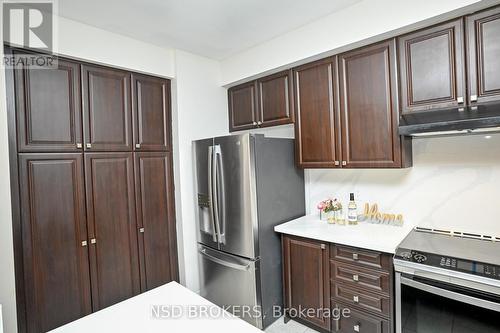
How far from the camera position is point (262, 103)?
274cm

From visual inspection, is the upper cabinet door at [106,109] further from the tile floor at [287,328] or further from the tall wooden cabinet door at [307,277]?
the tile floor at [287,328]

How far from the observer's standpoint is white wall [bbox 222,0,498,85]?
5.59 feet

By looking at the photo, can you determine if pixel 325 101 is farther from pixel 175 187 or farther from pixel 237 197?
pixel 175 187

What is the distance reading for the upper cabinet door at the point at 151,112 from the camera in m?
2.51

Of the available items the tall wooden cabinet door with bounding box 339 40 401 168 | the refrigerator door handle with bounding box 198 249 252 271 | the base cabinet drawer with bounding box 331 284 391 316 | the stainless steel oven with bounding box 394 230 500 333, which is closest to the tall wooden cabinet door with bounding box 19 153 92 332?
the refrigerator door handle with bounding box 198 249 252 271

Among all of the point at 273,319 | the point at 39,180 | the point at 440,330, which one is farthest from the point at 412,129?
the point at 39,180

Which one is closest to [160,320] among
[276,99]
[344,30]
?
[276,99]

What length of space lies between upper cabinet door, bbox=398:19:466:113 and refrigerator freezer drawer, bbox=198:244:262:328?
5.69ft

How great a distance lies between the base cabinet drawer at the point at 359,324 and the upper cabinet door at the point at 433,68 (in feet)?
4.79

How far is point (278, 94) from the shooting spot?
2.60 metres

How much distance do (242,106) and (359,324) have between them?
7.33 ft

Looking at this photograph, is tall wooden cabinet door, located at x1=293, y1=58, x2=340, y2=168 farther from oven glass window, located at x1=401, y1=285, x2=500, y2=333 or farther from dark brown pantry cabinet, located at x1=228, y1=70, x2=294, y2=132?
oven glass window, located at x1=401, y1=285, x2=500, y2=333

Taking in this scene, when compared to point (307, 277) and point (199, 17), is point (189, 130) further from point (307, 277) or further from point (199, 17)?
point (307, 277)
